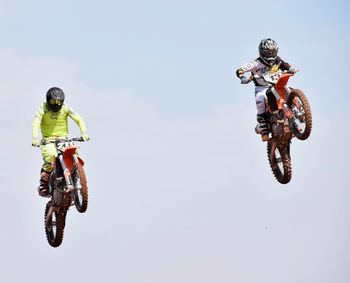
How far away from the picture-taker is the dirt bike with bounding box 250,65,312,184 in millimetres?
27234

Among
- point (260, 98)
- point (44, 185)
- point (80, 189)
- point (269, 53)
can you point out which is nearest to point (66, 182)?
point (80, 189)

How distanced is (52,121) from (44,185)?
2.05m

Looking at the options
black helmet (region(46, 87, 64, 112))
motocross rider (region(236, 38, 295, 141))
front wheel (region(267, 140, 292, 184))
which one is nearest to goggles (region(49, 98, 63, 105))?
black helmet (region(46, 87, 64, 112))

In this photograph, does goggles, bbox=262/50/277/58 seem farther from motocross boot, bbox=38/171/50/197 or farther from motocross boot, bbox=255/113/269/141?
motocross boot, bbox=38/171/50/197

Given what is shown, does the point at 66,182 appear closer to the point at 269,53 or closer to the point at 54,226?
the point at 54,226

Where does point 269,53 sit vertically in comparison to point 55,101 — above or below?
above

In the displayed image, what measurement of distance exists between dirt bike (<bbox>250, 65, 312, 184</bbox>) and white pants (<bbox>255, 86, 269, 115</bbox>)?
18cm

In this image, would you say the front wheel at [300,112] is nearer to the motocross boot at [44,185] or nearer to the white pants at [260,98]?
the white pants at [260,98]

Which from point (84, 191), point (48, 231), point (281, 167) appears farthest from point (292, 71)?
point (48, 231)

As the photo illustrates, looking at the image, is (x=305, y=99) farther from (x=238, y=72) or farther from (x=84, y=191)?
(x=84, y=191)

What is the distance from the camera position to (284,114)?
2800cm

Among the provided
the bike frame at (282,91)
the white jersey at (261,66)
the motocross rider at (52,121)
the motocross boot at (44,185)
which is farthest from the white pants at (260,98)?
the motocross boot at (44,185)

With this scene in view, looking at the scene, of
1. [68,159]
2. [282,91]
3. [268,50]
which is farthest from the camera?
[268,50]

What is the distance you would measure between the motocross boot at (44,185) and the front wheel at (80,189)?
1.87m
